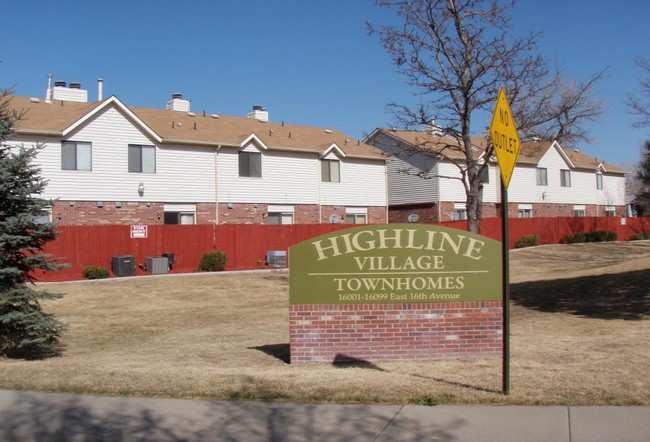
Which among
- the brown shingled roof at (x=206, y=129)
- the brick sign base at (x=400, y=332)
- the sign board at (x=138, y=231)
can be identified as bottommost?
the brick sign base at (x=400, y=332)

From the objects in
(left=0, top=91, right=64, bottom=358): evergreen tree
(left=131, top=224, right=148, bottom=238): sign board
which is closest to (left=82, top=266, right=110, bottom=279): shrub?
(left=131, top=224, right=148, bottom=238): sign board

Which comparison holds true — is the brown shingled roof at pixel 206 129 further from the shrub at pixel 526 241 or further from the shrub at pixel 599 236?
the shrub at pixel 599 236

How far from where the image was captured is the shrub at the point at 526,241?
4162 centimetres

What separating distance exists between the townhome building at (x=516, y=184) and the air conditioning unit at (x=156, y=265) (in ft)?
46.0

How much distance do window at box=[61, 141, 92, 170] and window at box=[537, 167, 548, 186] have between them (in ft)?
99.4

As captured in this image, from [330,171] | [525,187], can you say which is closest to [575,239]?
[525,187]

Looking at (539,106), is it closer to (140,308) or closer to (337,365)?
(140,308)

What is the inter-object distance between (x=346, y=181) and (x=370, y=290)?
2859cm

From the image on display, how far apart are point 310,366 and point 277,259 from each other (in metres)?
21.5

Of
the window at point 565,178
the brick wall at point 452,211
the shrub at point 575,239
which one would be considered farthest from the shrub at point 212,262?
the window at point 565,178

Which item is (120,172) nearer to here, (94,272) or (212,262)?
(212,262)

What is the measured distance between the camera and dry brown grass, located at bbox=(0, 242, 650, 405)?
771cm

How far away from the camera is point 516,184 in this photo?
152ft

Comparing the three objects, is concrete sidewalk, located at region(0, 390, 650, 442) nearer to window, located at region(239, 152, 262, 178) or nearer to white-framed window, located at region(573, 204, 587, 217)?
window, located at region(239, 152, 262, 178)
